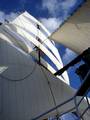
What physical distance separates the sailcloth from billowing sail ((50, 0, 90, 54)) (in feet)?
7.14

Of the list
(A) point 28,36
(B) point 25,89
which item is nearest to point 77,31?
(B) point 25,89

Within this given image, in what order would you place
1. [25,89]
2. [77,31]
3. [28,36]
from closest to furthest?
[25,89] → [77,31] → [28,36]

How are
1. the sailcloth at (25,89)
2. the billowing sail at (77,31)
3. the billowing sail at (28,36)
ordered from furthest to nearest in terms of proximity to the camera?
the billowing sail at (28,36) → the sailcloth at (25,89) → the billowing sail at (77,31)

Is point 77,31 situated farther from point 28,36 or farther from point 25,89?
point 28,36

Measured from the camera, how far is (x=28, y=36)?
24.4m

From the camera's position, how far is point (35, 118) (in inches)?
651

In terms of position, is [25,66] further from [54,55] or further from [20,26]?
[54,55]

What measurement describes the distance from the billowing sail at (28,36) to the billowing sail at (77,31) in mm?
2268

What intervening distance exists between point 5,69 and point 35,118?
3077mm

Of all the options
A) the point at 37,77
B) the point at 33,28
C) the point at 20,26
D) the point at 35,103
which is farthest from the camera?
the point at 33,28

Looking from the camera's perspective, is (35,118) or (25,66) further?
(25,66)

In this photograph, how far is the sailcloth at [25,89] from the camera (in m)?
17.1

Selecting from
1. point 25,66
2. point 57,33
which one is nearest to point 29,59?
point 25,66

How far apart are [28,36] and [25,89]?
690cm
